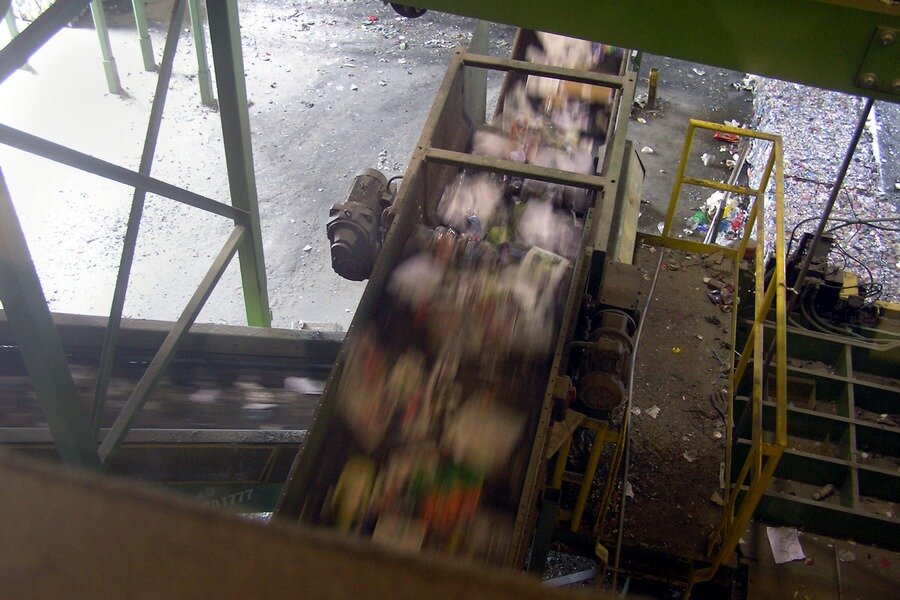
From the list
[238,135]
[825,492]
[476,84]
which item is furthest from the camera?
[476,84]

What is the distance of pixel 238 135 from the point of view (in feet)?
14.0

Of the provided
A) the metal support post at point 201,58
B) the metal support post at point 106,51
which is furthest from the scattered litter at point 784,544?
the metal support post at point 106,51

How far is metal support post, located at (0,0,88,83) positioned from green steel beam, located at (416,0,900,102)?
141 centimetres

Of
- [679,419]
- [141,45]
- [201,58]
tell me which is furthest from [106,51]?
[679,419]

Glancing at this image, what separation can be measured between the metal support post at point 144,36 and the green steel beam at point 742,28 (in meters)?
7.66

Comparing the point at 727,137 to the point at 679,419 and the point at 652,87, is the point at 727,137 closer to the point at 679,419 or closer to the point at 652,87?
the point at 652,87

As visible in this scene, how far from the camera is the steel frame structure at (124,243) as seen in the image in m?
2.38

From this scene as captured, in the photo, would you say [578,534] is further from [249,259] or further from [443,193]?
[249,259]

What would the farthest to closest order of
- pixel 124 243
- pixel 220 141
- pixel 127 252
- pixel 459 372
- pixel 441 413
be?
1. pixel 220 141
2. pixel 459 372
3. pixel 441 413
4. pixel 127 252
5. pixel 124 243

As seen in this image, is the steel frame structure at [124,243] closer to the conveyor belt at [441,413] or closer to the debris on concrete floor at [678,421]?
the conveyor belt at [441,413]

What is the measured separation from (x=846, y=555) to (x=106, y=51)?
875 centimetres

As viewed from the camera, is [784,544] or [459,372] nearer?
[459,372]

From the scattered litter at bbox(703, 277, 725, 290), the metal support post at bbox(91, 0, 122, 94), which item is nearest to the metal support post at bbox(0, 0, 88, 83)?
the scattered litter at bbox(703, 277, 725, 290)

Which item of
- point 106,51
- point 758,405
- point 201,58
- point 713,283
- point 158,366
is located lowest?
point 158,366
